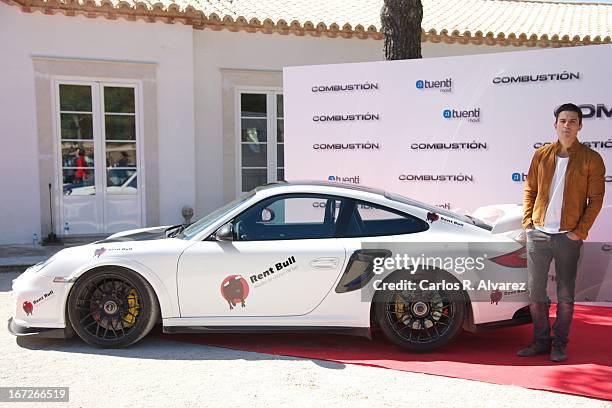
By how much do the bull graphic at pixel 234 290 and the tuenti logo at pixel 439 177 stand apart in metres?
3.23

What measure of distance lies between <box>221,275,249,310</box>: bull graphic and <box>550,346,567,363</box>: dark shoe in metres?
2.43

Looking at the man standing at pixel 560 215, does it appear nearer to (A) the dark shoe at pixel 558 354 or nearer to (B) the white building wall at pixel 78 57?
(A) the dark shoe at pixel 558 354

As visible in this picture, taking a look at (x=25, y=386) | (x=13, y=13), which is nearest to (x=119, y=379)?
(x=25, y=386)

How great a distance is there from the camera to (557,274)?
4281mm

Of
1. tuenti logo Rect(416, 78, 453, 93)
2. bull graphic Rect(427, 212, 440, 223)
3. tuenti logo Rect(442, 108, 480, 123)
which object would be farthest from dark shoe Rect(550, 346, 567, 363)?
tuenti logo Rect(416, 78, 453, 93)

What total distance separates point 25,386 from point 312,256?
222cm

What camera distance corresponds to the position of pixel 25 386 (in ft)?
12.4

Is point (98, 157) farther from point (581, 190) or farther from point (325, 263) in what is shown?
point (581, 190)

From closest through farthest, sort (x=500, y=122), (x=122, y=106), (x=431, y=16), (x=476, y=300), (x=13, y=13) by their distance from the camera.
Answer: (x=476, y=300)
(x=500, y=122)
(x=13, y=13)
(x=122, y=106)
(x=431, y=16)

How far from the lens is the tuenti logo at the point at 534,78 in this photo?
5.99 metres

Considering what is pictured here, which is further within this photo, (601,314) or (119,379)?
(601,314)

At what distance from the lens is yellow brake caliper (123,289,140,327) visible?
446 centimetres

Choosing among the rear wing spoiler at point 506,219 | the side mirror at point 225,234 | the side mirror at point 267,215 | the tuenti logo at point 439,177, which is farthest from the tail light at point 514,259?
the tuenti logo at point 439,177

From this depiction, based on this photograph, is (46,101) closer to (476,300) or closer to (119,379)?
(119,379)
